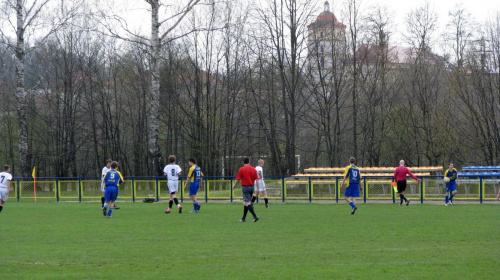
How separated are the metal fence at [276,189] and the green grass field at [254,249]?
11.1 metres

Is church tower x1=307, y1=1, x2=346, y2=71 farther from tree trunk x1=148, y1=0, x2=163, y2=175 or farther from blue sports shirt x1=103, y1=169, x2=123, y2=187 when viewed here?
blue sports shirt x1=103, y1=169, x2=123, y2=187

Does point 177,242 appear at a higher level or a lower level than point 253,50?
lower

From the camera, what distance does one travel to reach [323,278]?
26.5ft

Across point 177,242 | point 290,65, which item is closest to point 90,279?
point 177,242

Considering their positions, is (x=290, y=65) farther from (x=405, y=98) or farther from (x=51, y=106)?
(x=51, y=106)

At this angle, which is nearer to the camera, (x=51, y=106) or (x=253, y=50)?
(x=253, y=50)

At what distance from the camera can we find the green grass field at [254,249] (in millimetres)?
8633

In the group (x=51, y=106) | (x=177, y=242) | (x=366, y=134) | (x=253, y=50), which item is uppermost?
(x=253, y=50)

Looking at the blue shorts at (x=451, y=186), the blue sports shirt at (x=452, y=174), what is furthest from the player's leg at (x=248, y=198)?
the blue shorts at (x=451, y=186)

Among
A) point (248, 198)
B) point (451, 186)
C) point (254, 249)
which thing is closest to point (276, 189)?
point (451, 186)

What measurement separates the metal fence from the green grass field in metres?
11.1

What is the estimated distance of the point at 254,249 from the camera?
11133 mm

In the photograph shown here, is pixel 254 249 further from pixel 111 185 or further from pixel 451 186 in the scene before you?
pixel 451 186

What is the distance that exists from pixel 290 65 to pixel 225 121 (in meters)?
6.88
